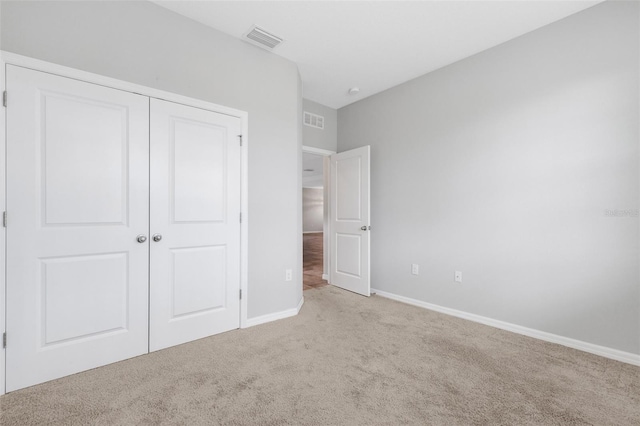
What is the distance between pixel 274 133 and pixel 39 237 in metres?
2.00

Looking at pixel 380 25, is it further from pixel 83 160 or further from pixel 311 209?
pixel 311 209

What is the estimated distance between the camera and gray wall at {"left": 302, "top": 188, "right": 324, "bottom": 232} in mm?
13406

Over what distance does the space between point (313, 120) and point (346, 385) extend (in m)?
3.45

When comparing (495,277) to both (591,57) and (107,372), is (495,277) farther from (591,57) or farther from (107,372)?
(107,372)

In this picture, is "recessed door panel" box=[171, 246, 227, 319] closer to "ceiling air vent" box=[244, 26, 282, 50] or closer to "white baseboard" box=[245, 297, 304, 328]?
"white baseboard" box=[245, 297, 304, 328]

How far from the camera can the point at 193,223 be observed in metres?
2.38

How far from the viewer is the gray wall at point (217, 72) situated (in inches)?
71.6

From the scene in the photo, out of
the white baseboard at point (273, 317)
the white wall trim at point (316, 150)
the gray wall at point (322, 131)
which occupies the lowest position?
the white baseboard at point (273, 317)

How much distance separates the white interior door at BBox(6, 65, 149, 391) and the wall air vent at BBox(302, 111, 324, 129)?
89.8 inches

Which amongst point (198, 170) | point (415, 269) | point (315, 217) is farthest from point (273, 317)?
point (315, 217)

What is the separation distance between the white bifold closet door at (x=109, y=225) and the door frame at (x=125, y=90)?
0.03m

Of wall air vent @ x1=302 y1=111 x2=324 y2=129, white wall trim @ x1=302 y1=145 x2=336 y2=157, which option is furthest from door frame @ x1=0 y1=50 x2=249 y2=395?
wall air vent @ x1=302 y1=111 x2=324 y2=129

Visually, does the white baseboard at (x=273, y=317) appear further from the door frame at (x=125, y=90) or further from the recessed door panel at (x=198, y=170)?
the recessed door panel at (x=198, y=170)

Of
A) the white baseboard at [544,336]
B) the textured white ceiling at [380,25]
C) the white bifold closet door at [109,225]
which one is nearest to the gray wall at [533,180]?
the white baseboard at [544,336]
